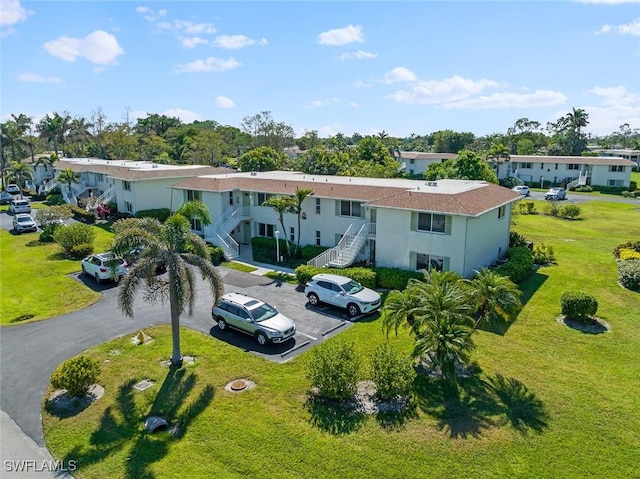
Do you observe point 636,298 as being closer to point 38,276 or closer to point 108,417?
point 108,417

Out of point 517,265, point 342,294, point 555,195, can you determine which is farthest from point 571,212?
point 342,294

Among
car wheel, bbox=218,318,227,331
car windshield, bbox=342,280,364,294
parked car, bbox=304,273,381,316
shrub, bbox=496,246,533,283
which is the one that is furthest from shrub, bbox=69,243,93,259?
shrub, bbox=496,246,533,283

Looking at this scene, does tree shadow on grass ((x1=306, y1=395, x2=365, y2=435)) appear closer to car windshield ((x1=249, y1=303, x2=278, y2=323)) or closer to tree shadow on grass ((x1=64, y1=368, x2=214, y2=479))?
tree shadow on grass ((x1=64, y1=368, x2=214, y2=479))

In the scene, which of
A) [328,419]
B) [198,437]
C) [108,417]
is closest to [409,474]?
[328,419]

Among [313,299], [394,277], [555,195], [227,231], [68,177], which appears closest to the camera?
[313,299]

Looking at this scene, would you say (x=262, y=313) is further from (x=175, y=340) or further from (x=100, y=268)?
(x=100, y=268)

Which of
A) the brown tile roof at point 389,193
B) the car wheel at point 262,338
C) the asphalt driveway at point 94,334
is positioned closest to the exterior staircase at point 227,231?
the brown tile roof at point 389,193

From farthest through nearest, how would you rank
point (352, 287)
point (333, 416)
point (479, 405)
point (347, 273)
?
point (347, 273) < point (352, 287) < point (479, 405) < point (333, 416)
